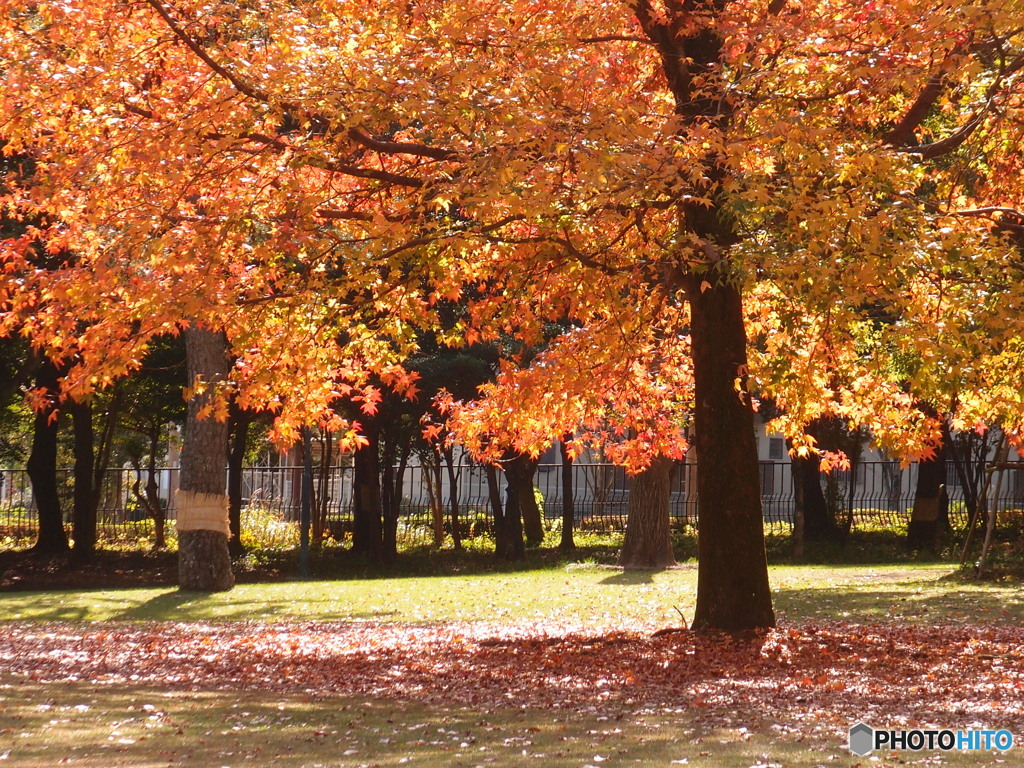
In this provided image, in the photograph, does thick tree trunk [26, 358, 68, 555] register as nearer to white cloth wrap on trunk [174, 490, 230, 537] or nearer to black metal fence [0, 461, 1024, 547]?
black metal fence [0, 461, 1024, 547]

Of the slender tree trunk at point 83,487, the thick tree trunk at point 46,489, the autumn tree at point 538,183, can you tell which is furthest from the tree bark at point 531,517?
the autumn tree at point 538,183

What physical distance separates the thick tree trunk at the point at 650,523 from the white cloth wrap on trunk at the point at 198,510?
7421 mm

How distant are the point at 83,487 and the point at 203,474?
7.65m

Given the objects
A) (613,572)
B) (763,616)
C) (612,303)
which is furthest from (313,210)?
(613,572)

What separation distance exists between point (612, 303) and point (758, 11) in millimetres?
3044

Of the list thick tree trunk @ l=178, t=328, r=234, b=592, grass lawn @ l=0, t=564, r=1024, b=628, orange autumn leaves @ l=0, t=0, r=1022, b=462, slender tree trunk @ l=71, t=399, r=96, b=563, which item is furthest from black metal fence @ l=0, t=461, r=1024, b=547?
orange autumn leaves @ l=0, t=0, r=1022, b=462

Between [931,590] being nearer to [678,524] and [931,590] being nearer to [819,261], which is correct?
[819,261]

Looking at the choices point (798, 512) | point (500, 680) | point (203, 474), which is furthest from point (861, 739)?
point (798, 512)

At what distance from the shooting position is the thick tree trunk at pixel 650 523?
66.7 feet

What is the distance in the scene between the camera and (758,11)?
10.5m

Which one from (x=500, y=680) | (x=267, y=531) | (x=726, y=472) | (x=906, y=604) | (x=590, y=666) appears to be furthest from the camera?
(x=267, y=531)

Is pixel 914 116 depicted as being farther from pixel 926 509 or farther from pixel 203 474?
pixel 926 509

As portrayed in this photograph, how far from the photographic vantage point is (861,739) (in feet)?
19.8

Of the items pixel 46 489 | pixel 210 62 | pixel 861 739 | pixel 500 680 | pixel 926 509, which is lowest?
pixel 500 680
